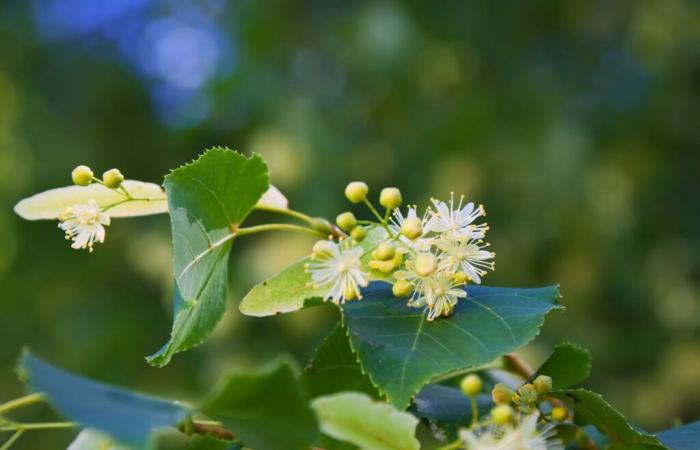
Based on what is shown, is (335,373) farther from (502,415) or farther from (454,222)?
(502,415)

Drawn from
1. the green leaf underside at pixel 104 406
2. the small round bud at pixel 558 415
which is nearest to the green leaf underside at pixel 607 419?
the small round bud at pixel 558 415

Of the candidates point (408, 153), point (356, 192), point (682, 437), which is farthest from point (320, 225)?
point (408, 153)

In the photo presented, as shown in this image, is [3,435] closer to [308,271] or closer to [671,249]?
[671,249]

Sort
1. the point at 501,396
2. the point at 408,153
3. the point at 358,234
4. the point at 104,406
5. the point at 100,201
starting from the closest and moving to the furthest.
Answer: the point at 104,406 < the point at 501,396 < the point at 358,234 < the point at 100,201 < the point at 408,153

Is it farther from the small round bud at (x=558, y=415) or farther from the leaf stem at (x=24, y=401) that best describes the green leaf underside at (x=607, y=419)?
the leaf stem at (x=24, y=401)

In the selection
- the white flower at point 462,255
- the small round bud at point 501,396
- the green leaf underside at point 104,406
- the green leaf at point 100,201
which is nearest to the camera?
the green leaf underside at point 104,406

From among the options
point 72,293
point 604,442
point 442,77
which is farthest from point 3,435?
point 604,442

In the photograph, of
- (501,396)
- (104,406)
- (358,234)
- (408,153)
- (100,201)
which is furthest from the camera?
(408,153)
